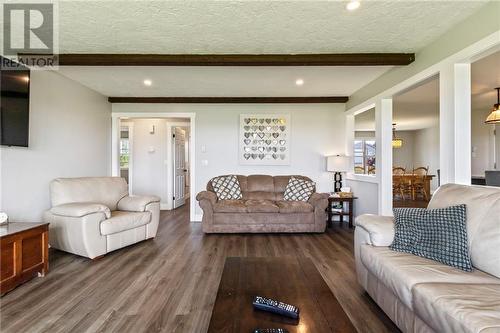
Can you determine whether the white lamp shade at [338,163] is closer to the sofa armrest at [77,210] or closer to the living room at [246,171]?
the living room at [246,171]

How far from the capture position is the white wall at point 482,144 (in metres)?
5.84

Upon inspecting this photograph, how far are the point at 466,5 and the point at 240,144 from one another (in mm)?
3686

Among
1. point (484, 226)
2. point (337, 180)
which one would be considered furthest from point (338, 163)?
point (484, 226)

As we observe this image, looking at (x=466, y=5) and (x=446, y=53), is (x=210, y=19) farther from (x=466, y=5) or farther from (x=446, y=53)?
(x=446, y=53)

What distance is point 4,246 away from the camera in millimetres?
2162

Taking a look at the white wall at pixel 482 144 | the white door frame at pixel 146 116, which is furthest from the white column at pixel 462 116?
the white wall at pixel 482 144

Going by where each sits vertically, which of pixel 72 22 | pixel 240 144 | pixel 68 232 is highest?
pixel 72 22

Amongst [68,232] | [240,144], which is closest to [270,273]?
[68,232]

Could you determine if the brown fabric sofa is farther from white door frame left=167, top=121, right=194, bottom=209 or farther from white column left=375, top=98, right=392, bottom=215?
white door frame left=167, top=121, right=194, bottom=209

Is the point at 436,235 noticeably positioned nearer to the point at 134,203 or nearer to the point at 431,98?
the point at 134,203

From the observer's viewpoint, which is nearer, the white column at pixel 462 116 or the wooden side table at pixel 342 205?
the white column at pixel 462 116

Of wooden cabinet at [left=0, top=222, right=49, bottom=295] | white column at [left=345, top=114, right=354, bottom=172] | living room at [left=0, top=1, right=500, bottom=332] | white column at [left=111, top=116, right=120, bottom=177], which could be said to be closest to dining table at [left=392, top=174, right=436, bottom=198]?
living room at [left=0, top=1, right=500, bottom=332]

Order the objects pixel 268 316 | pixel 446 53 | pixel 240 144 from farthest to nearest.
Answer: pixel 240 144 < pixel 446 53 < pixel 268 316

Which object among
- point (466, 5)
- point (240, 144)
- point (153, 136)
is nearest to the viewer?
point (466, 5)
